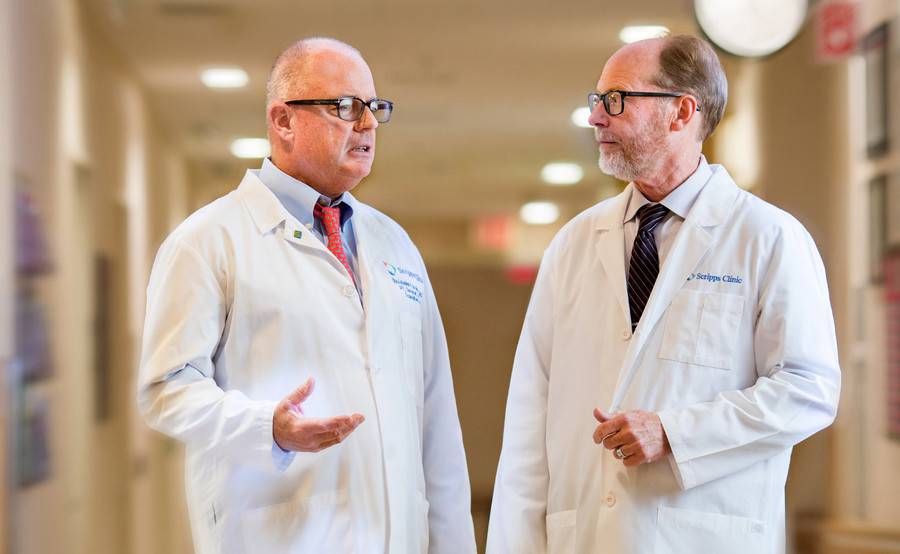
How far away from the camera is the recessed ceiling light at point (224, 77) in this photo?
4195 millimetres

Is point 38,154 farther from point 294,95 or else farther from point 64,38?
point 294,95

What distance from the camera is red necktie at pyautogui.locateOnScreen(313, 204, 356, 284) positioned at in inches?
74.5

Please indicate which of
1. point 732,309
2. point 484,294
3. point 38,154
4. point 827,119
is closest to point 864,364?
point 827,119

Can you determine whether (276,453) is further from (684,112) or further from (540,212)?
(540,212)

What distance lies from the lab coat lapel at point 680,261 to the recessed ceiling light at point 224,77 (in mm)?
2709

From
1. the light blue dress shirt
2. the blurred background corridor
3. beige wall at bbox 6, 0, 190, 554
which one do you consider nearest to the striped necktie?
the light blue dress shirt

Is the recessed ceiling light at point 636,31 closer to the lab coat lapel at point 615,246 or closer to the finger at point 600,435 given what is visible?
the lab coat lapel at point 615,246

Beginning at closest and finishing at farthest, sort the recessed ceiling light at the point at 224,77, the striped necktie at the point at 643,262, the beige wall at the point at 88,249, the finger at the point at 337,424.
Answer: the finger at the point at 337,424
the striped necktie at the point at 643,262
the beige wall at the point at 88,249
the recessed ceiling light at the point at 224,77

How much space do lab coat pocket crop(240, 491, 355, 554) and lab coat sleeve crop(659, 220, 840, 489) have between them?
1.76 feet

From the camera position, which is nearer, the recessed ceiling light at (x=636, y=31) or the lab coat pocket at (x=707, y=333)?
the lab coat pocket at (x=707, y=333)

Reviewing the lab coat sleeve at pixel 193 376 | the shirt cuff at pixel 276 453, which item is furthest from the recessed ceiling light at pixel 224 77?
the shirt cuff at pixel 276 453

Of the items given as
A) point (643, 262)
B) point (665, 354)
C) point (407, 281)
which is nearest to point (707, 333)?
point (665, 354)

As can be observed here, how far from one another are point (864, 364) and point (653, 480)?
1.77 m

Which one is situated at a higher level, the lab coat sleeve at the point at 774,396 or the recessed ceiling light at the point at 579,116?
the recessed ceiling light at the point at 579,116
